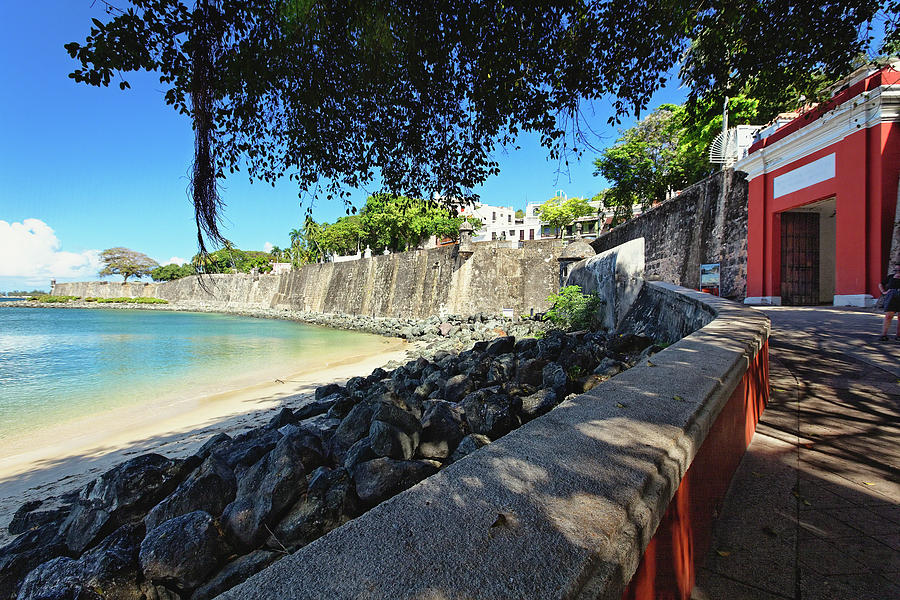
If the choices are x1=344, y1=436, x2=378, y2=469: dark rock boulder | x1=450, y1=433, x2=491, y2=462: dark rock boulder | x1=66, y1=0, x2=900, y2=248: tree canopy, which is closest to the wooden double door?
x1=66, y1=0, x2=900, y2=248: tree canopy

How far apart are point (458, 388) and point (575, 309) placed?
4633mm

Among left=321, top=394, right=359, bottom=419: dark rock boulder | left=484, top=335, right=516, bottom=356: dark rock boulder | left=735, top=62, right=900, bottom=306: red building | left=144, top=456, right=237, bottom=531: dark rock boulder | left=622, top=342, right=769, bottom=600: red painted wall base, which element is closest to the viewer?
A: left=622, top=342, right=769, bottom=600: red painted wall base

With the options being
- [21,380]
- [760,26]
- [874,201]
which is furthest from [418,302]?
[760,26]

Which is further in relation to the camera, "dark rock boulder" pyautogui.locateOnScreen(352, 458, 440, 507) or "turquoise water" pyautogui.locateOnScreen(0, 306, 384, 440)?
"turquoise water" pyautogui.locateOnScreen(0, 306, 384, 440)

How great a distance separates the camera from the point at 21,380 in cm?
1148

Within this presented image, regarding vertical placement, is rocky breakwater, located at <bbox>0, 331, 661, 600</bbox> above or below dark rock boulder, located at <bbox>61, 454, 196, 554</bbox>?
above

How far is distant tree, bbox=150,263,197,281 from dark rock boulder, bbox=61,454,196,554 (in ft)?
264

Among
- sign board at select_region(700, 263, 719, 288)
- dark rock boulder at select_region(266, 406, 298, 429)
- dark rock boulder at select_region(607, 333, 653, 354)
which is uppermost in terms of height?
sign board at select_region(700, 263, 719, 288)

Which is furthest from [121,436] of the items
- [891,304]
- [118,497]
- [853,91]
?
[853,91]

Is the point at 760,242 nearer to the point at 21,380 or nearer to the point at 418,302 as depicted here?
the point at 418,302

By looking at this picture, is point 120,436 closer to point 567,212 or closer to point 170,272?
point 567,212

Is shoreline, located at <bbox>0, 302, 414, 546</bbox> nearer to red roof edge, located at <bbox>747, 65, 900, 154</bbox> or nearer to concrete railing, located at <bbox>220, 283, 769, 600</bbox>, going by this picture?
concrete railing, located at <bbox>220, 283, 769, 600</bbox>

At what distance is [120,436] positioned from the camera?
262 inches

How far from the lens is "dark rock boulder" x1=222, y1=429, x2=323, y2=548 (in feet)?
6.88
